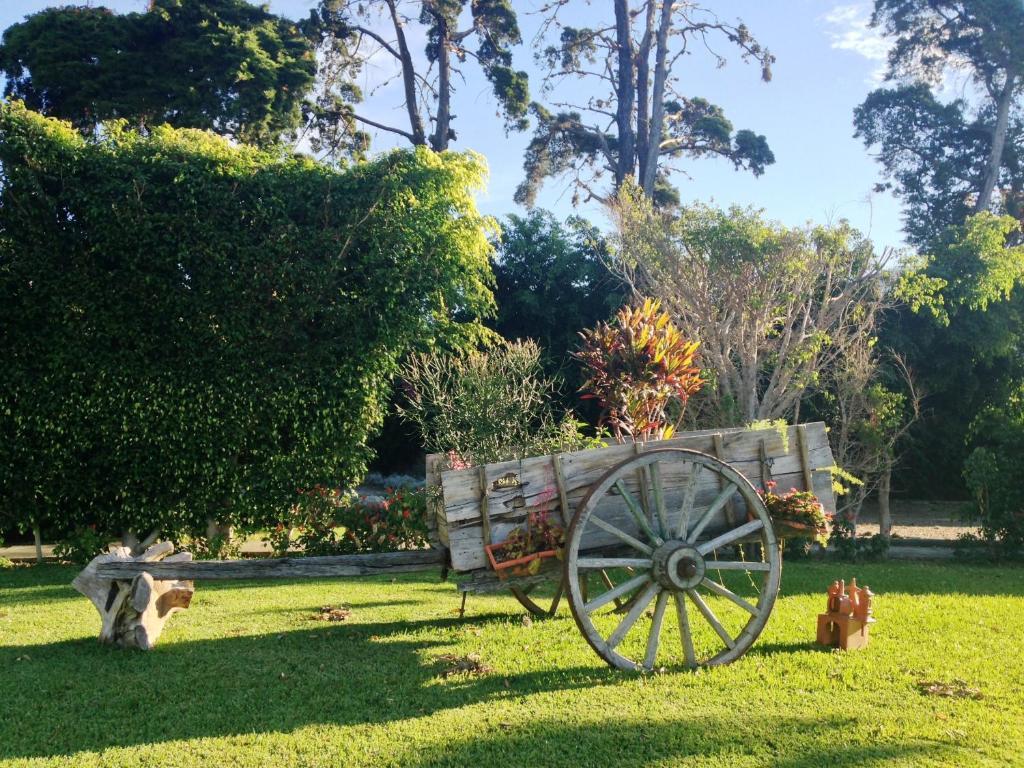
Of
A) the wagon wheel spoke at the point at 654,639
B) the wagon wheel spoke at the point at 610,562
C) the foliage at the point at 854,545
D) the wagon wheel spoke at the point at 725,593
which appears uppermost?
the wagon wheel spoke at the point at 610,562

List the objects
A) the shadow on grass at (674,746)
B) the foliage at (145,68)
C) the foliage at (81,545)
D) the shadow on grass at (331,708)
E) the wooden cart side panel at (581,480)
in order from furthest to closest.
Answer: the foliage at (145,68), the foliage at (81,545), the wooden cart side panel at (581,480), the shadow on grass at (331,708), the shadow on grass at (674,746)

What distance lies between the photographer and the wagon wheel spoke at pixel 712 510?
4711 millimetres

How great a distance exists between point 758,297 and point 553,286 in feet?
18.9

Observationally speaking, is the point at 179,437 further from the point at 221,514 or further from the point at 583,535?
the point at 583,535

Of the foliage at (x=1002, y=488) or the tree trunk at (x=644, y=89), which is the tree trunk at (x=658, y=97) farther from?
the foliage at (x=1002, y=488)

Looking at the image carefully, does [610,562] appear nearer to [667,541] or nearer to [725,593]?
[667,541]

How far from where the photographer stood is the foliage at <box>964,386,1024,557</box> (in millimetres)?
10711

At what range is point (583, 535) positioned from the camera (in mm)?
4883

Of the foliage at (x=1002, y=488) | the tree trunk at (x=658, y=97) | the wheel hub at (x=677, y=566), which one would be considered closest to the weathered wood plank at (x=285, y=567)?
the wheel hub at (x=677, y=566)

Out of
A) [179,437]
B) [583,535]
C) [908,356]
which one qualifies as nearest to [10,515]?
[179,437]

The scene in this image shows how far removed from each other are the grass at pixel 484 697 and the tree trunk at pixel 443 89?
46.3ft

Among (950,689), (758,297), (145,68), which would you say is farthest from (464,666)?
(145,68)

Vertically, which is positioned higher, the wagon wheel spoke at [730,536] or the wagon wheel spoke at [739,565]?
the wagon wheel spoke at [730,536]

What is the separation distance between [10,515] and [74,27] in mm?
9965
